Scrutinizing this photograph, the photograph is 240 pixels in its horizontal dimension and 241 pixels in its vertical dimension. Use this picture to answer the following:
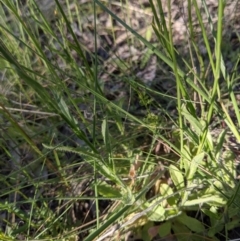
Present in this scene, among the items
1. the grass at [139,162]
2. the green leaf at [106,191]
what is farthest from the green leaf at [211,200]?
the green leaf at [106,191]

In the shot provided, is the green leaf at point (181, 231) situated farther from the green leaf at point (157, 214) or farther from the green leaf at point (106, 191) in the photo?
the green leaf at point (106, 191)

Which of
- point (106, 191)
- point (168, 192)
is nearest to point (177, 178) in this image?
point (168, 192)

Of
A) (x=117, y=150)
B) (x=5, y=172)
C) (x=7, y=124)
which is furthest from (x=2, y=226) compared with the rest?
(x=117, y=150)

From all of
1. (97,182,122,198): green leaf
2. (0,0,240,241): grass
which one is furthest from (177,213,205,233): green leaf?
(97,182,122,198): green leaf

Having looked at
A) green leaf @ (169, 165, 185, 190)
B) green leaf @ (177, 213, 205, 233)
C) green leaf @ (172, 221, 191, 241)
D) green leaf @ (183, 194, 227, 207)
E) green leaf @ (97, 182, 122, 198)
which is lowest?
green leaf @ (172, 221, 191, 241)

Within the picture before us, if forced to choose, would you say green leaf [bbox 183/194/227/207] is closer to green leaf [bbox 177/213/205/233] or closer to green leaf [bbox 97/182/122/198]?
green leaf [bbox 177/213/205/233]

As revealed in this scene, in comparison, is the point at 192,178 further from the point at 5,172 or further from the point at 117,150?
the point at 5,172

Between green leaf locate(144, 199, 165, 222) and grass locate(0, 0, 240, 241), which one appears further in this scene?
green leaf locate(144, 199, 165, 222)
